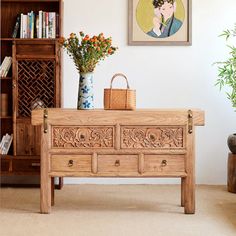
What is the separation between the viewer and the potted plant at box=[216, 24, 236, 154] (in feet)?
17.1

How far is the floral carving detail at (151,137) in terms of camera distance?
14.2 ft

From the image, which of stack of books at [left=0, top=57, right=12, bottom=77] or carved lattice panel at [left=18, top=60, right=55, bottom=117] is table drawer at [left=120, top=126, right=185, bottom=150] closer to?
carved lattice panel at [left=18, top=60, right=55, bottom=117]

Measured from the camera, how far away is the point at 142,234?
374 cm

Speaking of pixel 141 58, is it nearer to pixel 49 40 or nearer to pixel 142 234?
pixel 49 40

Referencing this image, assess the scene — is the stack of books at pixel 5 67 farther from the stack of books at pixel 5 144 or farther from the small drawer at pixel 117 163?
the small drawer at pixel 117 163

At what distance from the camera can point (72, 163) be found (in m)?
4.32

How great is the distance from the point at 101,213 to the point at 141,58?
1.88 meters

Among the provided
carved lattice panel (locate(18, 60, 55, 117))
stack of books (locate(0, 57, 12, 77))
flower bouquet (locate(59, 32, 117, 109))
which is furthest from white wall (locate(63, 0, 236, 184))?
flower bouquet (locate(59, 32, 117, 109))

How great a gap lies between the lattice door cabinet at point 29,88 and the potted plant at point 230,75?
1.54 metres

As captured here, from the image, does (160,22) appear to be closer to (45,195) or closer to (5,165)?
(5,165)

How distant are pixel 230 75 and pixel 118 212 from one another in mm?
1724

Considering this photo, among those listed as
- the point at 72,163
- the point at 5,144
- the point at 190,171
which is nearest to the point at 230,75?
the point at 190,171

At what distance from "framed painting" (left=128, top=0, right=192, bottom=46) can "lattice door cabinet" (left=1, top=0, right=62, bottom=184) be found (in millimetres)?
762

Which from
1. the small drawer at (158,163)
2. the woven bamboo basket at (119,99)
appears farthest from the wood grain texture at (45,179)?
the small drawer at (158,163)
